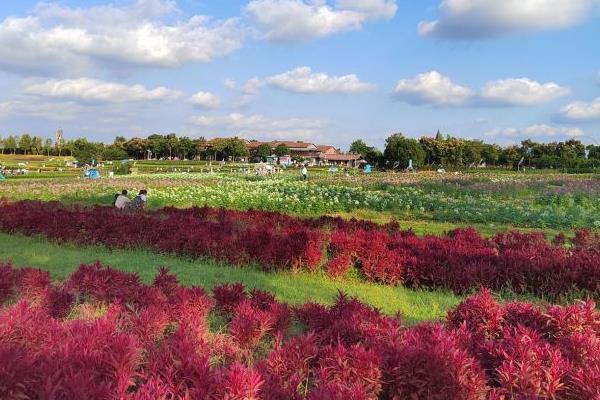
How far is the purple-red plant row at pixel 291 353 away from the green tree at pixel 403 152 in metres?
62.1

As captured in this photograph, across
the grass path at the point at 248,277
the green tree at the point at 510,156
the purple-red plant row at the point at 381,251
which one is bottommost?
the grass path at the point at 248,277

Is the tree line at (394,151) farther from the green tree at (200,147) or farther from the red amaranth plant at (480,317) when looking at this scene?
the red amaranth plant at (480,317)

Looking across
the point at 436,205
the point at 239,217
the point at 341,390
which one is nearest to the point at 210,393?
the point at 341,390

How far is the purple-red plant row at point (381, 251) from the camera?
6.44 meters

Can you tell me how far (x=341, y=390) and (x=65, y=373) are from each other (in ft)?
3.95

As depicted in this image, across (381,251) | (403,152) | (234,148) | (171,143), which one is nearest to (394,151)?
(403,152)

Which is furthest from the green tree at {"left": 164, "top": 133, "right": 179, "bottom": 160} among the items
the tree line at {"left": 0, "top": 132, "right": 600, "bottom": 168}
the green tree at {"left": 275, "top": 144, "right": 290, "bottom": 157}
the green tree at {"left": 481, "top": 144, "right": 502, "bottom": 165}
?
the green tree at {"left": 481, "top": 144, "right": 502, "bottom": 165}

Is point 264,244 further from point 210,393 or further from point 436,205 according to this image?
point 436,205

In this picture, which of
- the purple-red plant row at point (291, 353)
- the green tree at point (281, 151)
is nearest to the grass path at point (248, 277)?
the purple-red plant row at point (291, 353)

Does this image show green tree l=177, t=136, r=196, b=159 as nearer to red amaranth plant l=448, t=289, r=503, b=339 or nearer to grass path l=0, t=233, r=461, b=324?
grass path l=0, t=233, r=461, b=324

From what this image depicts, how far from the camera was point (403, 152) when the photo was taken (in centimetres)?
6538

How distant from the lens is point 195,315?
13.3ft

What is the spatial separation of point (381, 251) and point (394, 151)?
60.5 meters

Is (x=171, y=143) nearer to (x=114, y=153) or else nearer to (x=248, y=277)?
(x=114, y=153)
